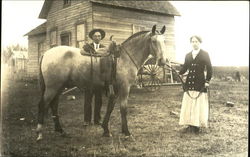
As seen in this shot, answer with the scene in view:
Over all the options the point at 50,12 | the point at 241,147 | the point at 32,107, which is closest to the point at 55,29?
the point at 50,12

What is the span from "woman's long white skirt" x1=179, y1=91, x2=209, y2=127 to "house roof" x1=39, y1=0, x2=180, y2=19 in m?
0.61

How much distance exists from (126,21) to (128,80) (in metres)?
0.42

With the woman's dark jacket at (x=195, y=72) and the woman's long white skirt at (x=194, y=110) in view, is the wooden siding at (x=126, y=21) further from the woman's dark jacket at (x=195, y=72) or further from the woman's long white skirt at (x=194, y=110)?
the woman's long white skirt at (x=194, y=110)

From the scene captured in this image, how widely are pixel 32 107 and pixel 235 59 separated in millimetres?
1508

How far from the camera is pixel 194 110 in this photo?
2.15 metres

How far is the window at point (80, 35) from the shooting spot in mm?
2015

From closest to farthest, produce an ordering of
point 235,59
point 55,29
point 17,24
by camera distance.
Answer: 1. point 235,59
2. point 55,29
3. point 17,24

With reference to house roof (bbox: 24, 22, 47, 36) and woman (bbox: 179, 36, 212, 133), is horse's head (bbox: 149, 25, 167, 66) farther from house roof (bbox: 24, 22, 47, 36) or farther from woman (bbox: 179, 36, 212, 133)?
house roof (bbox: 24, 22, 47, 36)

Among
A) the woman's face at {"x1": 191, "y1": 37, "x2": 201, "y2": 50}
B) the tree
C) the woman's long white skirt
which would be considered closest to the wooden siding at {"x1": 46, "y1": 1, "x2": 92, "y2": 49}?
the tree

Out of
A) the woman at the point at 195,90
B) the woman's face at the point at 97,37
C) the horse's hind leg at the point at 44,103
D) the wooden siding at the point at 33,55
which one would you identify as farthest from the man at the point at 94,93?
the woman at the point at 195,90

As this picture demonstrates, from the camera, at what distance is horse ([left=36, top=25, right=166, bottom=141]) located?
2.11 meters

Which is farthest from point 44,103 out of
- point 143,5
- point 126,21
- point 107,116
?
point 143,5

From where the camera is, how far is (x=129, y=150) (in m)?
2.02

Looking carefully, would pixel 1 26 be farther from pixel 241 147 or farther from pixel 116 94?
pixel 241 147
